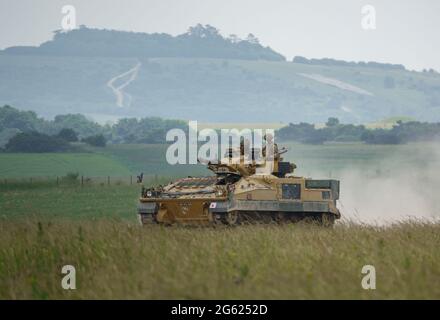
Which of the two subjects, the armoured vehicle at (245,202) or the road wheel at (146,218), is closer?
the armoured vehicle at (245,202)

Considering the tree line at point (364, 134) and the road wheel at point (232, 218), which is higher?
the road wheel at point (232, 218)

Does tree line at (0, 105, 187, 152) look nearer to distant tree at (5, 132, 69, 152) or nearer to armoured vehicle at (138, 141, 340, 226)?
distant tree at (5, 132, 69, 152)

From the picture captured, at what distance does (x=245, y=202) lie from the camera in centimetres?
2922

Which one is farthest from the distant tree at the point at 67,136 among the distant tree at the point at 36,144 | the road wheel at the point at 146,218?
the road wheel at the point at 146,218

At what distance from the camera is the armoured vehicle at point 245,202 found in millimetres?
28938

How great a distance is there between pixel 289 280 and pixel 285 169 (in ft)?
48.4

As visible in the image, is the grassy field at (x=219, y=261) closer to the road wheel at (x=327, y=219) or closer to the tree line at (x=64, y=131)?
the road wheel at (x=327, y=219)

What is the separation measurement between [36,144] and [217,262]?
79.8 m

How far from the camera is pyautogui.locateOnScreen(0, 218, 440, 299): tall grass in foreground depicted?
659 inches

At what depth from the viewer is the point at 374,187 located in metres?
57.9

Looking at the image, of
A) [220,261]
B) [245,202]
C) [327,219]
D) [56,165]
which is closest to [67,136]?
[56,165]

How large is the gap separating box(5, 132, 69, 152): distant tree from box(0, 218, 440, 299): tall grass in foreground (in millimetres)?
71471

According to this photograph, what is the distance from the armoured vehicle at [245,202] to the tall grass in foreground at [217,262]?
3.28m
